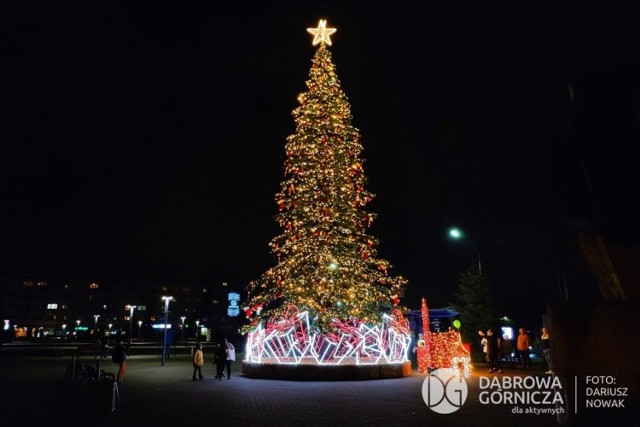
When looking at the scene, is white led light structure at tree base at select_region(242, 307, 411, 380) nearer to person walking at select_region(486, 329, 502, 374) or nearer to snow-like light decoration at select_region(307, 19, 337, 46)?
person walking at select_region(486, 329, 502, 374)

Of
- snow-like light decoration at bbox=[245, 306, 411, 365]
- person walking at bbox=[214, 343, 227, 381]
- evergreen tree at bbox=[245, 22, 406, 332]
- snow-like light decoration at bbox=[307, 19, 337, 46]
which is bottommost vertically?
person walking at bbox=[214, 343, 227, 381]

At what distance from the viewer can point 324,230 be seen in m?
19.7

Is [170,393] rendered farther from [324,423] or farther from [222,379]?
[324,423]

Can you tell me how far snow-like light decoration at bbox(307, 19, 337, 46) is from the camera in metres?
21.9

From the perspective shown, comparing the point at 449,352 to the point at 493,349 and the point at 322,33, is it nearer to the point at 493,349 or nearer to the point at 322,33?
the point at 493,349

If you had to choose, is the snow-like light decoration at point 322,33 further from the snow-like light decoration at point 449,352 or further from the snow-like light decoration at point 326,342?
the snow-like light decoration at point 449,352

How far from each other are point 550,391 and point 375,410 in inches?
193

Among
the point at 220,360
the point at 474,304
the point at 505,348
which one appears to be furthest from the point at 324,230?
the point at 474,304

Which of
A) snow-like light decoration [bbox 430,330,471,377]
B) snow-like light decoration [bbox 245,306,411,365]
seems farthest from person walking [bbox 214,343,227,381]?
snow-like light decoration [bbox 430,330,471,377]

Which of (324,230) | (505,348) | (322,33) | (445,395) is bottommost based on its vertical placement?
(445,395)

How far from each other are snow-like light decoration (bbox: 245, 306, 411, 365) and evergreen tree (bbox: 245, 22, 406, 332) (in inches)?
18.9

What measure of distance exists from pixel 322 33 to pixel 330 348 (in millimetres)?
13534

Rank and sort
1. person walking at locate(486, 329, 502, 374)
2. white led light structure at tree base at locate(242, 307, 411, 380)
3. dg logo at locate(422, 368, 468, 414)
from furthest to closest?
person walking at locate(486, 329, 502, 374) < white led light structure at tree base at locate(242, 307, 411, 380) < dg logo at locate(422, 368, 468, 414)

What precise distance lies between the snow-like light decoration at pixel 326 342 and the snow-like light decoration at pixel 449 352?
1423 millimetres
